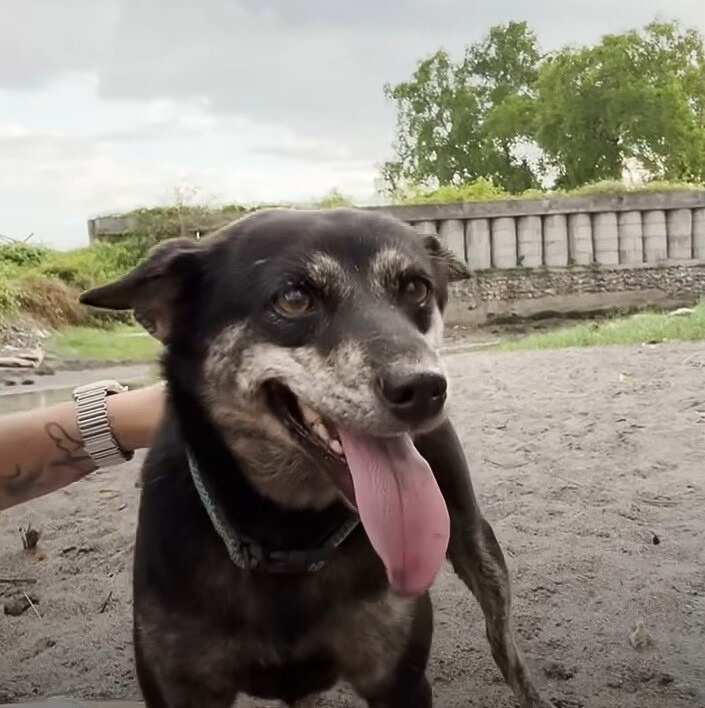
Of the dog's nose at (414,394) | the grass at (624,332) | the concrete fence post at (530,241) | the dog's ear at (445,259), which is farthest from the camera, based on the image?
the grass at (624,332)

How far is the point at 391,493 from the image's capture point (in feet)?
2.78

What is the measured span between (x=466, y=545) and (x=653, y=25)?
1.51m

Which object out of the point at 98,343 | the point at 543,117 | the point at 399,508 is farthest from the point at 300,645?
the point at 543,117

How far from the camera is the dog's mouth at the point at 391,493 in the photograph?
84cm

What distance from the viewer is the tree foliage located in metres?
2.12

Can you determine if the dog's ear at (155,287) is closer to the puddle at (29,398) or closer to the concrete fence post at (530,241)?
the puddle at (29,398)

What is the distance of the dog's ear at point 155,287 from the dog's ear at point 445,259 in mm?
259

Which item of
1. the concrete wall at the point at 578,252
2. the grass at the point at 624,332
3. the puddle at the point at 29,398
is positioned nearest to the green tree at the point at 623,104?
the concrete wall at the point at 578,252

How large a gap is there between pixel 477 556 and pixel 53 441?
21.6 inches

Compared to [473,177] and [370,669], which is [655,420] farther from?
[370,669]

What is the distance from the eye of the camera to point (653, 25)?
224cm

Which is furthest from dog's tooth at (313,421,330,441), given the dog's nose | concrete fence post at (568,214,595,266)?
concrete fence post at (568,214,595,266)

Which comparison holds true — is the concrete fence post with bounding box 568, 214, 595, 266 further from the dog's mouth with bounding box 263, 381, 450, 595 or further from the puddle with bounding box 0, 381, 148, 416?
the dog's mouth with bounding box 263, 381, 450, 595

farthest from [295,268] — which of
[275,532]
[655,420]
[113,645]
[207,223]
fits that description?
[655,420]
